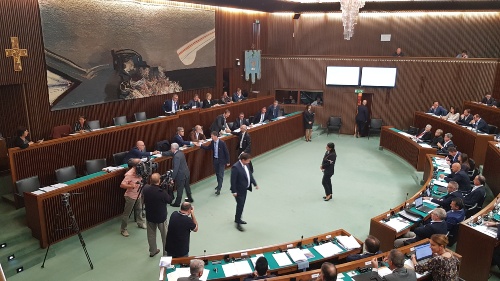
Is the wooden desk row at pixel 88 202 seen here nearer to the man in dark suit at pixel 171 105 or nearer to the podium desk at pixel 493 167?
the man in dark suit at pixel 171 105

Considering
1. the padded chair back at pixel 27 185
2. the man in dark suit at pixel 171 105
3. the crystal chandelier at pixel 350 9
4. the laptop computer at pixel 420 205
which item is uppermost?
the crystal chandelier at pixel 350 9

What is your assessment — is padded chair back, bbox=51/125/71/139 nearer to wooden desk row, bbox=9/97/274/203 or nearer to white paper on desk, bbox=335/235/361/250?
wooden desk row, bbox=9/97/274/203

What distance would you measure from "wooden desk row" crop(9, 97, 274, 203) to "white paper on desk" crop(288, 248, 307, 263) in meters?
5.15

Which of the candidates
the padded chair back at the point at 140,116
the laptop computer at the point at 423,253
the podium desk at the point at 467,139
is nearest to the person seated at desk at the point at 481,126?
the podium desk at the point at 467,139

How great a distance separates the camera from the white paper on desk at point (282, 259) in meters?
5.00

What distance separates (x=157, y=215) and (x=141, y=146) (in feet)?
8.72

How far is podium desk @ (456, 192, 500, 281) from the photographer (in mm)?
5613

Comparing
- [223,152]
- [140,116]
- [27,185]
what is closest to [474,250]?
→ [223,152]

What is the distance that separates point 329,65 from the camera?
16.1 meters

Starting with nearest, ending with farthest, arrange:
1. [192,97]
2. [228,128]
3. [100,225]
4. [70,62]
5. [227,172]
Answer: [100,225] < [70,62] < [227,172] < [228,128] < [192,97]

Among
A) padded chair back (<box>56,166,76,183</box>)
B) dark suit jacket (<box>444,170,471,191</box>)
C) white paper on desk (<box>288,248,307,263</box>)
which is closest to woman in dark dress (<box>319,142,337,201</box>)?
dark suit jacket (<box>444,170,471,191</box>)

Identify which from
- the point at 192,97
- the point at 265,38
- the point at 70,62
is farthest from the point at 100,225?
the point at 265,38

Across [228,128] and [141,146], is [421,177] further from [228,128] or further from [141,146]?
[141,146]

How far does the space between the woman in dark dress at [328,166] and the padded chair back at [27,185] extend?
19.1ft
